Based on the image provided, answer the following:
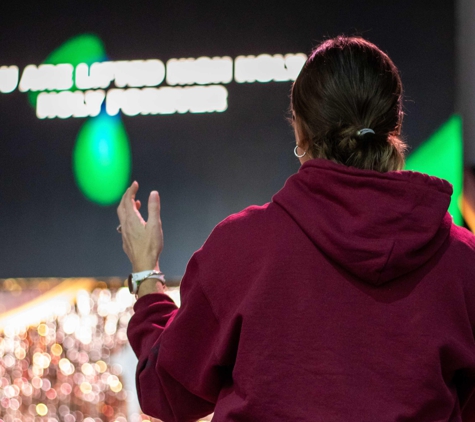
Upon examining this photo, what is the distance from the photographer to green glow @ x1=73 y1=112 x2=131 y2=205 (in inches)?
89.0

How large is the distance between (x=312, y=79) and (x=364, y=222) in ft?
0.73

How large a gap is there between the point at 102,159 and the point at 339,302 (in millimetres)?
1598

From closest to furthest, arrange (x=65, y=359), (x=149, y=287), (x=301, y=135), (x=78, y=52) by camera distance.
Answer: (x=301, y=135), (x=149, y=287), (x=65, y=359), (x=78, y=52)

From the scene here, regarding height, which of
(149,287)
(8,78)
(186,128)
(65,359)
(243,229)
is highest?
(8,78)

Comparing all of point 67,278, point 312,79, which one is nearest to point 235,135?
point 67,278

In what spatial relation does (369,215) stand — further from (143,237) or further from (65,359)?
(65,359)

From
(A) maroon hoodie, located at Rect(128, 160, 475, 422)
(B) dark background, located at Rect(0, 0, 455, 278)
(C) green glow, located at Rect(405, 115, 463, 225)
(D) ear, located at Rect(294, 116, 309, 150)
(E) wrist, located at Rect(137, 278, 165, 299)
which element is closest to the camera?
(A) maroon hoodie, located at Rect(128, 160, 475, 422)

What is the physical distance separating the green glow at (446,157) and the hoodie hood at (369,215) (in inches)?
50.0

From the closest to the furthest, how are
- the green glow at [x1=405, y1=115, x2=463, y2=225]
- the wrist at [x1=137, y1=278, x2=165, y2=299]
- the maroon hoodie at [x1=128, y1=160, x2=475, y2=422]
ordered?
the maroon hoodie at [x1=128, y1=160, x2=475, y2=422] < the wrist at [x1=137, y1=278, x2=165, y2=299] < the green glow at [x1=405, y1=115, x2=463, y2=225]

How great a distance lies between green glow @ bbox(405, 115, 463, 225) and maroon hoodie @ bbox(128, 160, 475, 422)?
1253mm

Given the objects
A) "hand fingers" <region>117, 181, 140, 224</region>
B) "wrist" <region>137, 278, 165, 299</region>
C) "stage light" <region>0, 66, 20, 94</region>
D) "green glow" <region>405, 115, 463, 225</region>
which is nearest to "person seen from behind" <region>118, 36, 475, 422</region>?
"wrist" <region>137, 278, 165, 299</region>

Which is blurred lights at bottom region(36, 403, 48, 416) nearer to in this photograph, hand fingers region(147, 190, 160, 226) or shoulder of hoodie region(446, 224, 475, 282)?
hand fingers region(147, 190, 160, 226)

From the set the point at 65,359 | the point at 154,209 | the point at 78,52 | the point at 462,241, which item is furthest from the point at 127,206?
the point at 78,52

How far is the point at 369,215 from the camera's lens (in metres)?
0.83
